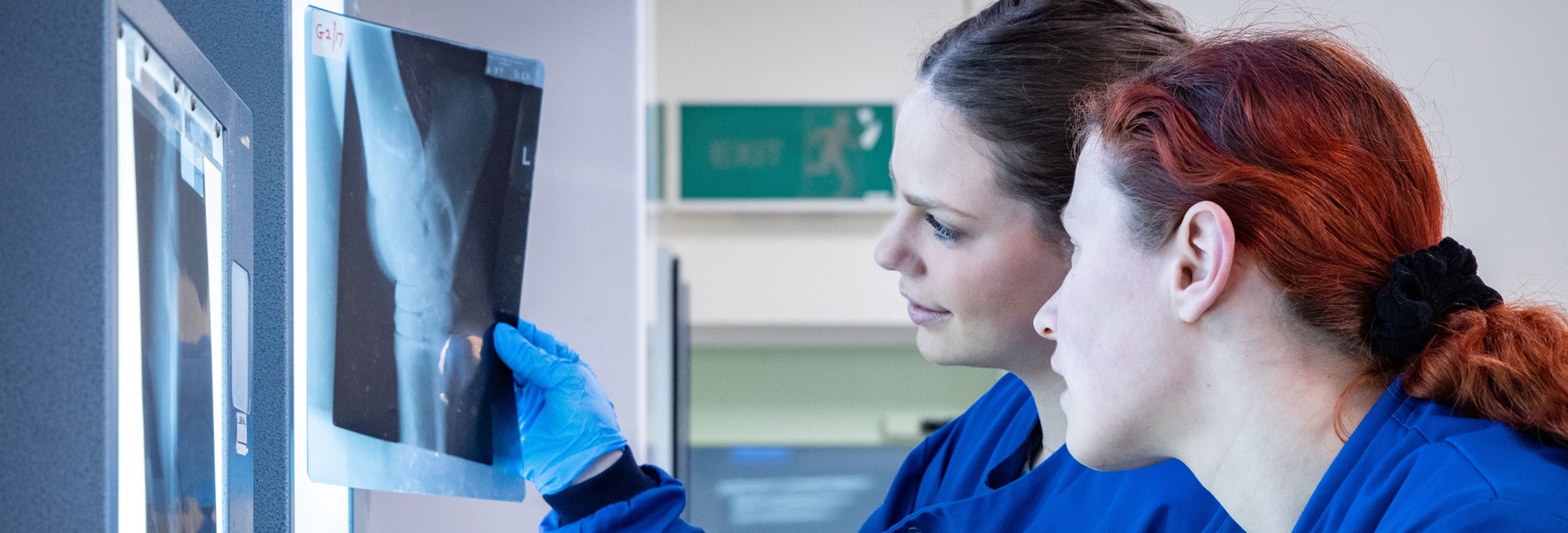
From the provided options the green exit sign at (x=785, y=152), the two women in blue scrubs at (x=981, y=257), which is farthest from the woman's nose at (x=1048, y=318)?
the green exit sign at (x=785, y=152)

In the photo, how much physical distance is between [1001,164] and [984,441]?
37 cm

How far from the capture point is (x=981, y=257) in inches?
41.1

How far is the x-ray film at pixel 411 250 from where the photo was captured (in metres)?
0.91

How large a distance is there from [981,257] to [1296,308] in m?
0.37

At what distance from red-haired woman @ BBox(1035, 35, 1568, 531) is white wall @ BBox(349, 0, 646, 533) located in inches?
33.4

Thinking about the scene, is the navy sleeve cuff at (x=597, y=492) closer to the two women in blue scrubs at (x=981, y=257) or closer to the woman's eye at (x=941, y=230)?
the two women in blue scrubs at (x=981, y=257)

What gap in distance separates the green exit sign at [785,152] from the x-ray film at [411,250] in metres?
2.50

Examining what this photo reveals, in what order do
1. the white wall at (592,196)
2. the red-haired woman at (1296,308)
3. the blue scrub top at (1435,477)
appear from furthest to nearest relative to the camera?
the white wall at (592,196), the red-haired woman at (1296,308), the blue scrub top at (1435,477)

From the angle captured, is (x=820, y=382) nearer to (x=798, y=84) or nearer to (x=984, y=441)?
(x=798, y=84)

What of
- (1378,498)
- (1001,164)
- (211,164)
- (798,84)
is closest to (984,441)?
(1001,164)

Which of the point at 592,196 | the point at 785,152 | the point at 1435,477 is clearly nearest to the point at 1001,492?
the point at 1435,477

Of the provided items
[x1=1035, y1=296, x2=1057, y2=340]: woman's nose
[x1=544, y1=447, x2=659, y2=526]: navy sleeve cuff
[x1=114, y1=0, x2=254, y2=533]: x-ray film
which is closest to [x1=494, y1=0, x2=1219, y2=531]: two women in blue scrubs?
[x1=544, y1=447, x2=659, y2=526]: navy sleeve cuff

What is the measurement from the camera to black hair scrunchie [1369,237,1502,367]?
0.68m

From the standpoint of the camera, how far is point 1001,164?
40.4 inches
